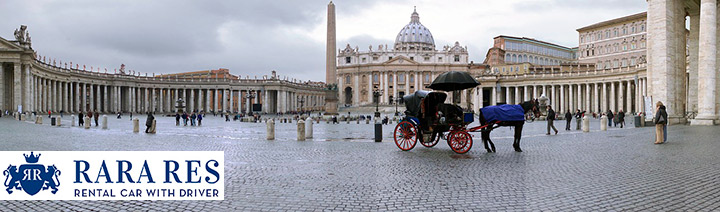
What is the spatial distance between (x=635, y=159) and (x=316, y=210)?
8494 mm

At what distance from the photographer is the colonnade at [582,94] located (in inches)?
2416

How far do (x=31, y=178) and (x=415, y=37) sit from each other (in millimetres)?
148453

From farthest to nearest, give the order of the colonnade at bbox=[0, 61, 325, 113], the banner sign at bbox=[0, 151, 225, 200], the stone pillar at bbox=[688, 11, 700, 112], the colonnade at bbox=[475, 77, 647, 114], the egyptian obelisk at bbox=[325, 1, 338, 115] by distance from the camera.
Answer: the colonnade at bbox=[475, 77, 647, 114] → the colonnade at bbox=[0, 61, 325, 113] → the egyptian obelisk at bbox=[325, 1, 338, 115] → the stone pillar at bbox=[688, 11, 700, 112] → the banner sign at bbox=[0, 151, 225, 200]

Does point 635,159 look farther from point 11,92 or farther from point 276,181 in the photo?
point 11,92

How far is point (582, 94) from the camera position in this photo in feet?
248

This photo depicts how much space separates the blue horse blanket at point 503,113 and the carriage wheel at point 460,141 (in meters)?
0.80

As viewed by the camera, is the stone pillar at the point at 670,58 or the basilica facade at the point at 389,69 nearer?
the stone pillar at the point at 670,58

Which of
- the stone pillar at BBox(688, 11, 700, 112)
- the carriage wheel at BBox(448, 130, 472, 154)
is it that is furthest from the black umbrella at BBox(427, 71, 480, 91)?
the stone pillar at BBox(688, 11, 700, 112)

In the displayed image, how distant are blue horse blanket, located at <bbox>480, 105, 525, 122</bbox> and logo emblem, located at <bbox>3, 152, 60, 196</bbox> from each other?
9.93 metres

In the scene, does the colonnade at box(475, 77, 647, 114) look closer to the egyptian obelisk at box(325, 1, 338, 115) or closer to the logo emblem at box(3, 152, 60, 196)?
the egyptian obelisk at box(325, 1, 338, 115)

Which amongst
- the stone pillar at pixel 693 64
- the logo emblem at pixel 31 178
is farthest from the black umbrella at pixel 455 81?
the stone pillar at pixel 693 64

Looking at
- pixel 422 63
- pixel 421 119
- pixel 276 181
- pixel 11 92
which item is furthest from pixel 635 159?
pixel 422 63

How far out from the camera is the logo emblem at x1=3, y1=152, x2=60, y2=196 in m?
6.21

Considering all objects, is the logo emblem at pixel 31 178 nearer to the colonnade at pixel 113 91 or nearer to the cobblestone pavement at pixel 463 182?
the cobblestone pavement at pixel 463 182
